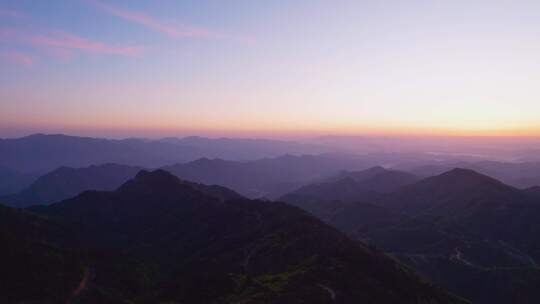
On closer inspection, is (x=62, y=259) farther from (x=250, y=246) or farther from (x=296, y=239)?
(x=296, y=239)

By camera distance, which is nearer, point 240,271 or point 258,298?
point 258,298

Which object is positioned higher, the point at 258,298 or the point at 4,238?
the point at 4,238

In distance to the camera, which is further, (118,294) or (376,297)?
(118,294)

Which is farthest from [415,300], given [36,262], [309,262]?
[36,262]

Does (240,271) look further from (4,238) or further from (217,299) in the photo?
(4,238)

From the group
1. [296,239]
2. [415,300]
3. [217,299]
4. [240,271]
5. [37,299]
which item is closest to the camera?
[37,299]

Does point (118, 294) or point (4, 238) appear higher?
point (4, 238)

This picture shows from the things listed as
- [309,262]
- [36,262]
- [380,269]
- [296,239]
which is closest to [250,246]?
[296,239]

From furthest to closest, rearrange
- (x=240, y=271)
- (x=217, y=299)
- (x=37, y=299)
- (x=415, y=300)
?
1. (x=240, y=271)
2. (x=415, y=300)
3. (x=217, y=299)
4. (x=37, y=299)

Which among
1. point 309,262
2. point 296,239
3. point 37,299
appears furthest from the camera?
point 296,239
